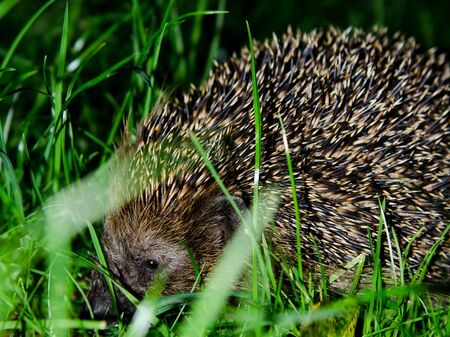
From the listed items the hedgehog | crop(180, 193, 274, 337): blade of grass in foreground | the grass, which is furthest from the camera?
the hedgehog

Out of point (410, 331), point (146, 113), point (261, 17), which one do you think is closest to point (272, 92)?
point (146, 113)

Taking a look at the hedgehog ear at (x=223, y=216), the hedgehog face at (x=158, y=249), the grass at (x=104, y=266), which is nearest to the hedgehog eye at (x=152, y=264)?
the hedgehog face at (x=158, y=249)

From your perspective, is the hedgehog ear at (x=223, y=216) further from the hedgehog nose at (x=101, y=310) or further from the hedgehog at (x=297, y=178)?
the hedgehog nose at (x=101, y=310)

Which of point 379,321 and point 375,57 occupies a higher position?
point 375,57

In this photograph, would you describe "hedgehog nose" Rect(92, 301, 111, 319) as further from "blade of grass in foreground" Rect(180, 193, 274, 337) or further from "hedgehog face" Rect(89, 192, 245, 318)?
"blade of grass in foreground" Rect(180, 193, 274, 337)

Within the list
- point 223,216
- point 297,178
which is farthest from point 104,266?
point 297,178

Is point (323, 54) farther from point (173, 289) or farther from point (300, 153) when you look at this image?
point (173, 289)

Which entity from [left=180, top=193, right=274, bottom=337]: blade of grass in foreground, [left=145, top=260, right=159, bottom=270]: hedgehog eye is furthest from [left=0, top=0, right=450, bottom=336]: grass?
[left=145, top=260, right=159, bottom=270]: hedgehog eye

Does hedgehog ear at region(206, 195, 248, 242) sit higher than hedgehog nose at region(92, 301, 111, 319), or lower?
higher
